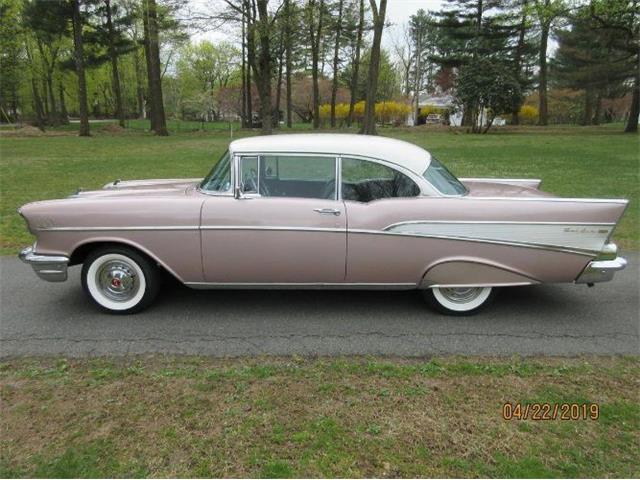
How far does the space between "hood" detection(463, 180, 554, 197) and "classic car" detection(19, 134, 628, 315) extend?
11 cm

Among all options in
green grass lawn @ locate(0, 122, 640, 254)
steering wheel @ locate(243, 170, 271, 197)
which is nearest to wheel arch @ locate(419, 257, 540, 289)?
steering wheel @ locate(243, 170, 271, 197)

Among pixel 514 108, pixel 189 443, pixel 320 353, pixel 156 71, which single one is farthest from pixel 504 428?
Answer: pixel 514 108

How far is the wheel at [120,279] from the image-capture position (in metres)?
4.13

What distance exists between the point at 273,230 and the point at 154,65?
27.4m

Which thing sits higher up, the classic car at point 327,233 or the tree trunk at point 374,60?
the tree trunk at point 374,60

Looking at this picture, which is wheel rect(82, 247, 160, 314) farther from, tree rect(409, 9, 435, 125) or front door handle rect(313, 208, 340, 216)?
tree rect(409, 9, 435, 125)

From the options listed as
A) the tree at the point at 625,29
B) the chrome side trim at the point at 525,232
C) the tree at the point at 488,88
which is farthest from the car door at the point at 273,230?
the tree at the point at 488,88

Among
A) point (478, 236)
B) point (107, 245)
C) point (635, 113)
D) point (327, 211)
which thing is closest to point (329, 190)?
point (327, 211)

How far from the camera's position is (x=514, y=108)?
100ft

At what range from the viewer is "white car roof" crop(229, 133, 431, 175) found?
414 centimetres

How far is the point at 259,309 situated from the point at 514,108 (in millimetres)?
30617

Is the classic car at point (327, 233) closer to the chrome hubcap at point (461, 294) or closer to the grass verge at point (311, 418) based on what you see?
the chrome hubcap at point (461, 294)

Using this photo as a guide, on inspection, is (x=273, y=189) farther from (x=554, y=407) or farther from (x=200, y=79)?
(x=200, y=79)

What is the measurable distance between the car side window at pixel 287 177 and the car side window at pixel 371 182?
12cm
